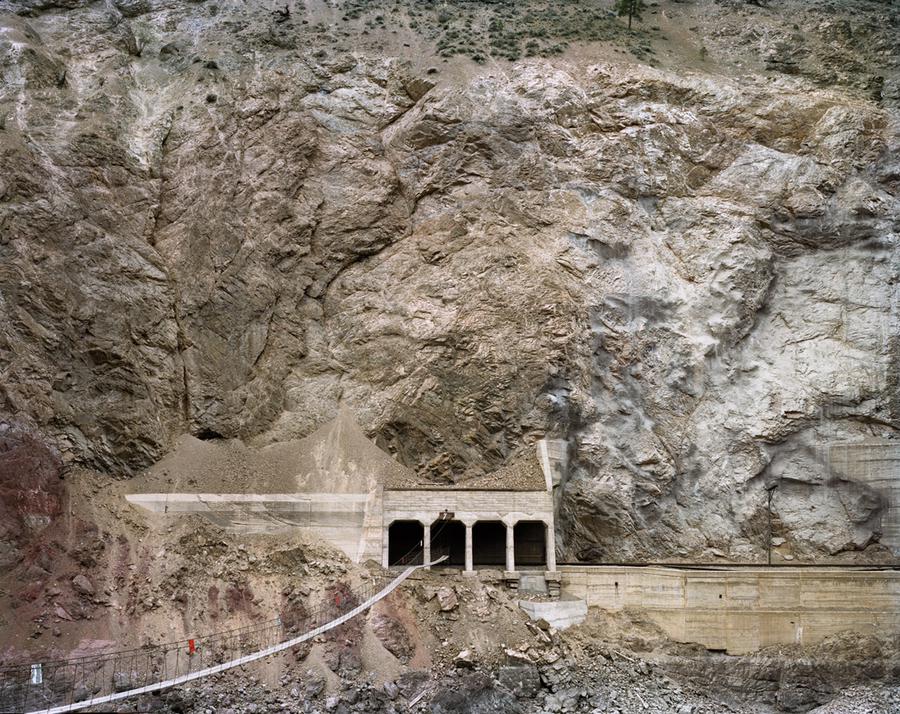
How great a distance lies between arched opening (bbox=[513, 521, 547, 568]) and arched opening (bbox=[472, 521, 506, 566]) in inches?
26.0

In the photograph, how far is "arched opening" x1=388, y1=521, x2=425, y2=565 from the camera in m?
44.2

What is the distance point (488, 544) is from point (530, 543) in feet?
5.71

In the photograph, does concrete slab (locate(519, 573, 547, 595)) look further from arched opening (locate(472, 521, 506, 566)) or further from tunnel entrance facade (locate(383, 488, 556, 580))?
arched opening (locate(472, 521, 506, 566))

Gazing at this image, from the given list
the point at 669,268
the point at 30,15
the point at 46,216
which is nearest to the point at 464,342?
the point at 669,268

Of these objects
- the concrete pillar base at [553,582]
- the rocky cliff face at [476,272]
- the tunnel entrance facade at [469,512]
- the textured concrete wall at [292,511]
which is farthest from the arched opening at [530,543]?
the textured concrete wall at [292,511]

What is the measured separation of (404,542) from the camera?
4475cm

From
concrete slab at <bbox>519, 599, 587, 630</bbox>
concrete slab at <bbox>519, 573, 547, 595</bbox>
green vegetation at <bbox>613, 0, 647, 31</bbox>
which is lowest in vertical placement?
concrete slab at <bbox>519, 599, 587, 630</bbox>

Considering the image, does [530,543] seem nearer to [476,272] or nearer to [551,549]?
[551,549]

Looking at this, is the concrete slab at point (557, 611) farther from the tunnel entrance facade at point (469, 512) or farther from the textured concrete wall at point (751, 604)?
the tunnel entrance facade at point (469, 512)

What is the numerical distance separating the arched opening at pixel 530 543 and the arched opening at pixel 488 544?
66cm

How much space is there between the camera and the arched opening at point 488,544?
45.0 m

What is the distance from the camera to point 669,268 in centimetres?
4747

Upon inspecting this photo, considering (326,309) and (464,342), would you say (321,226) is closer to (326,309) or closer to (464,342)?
(326,309)

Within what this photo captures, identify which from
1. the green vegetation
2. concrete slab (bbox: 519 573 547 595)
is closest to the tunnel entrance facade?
concrete slab (bbox: 519 573 547 595)
